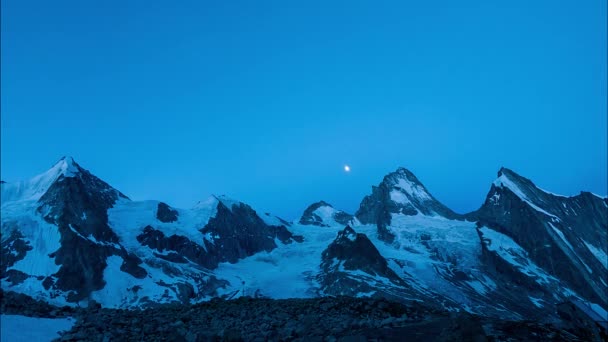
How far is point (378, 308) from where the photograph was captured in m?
25.4

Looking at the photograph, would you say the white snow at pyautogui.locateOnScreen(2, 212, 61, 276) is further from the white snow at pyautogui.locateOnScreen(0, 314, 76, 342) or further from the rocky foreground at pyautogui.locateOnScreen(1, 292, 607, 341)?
the white snow at pyautogui.locateOnScreen(0, 314, 76, 342)

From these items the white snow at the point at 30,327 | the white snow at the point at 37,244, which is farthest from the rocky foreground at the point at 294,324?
the white snow at the point at 37,244

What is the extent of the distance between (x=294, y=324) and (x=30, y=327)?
13.4 m

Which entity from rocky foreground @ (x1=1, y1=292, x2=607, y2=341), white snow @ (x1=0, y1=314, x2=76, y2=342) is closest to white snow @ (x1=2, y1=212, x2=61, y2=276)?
rocky foreground @ (x1=1, y1=292, x2=607, y2=341)

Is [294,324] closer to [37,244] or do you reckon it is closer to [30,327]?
[30,327]

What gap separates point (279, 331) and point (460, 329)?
769 cm

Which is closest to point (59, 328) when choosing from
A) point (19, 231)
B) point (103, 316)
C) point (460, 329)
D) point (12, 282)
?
point (103, 316)

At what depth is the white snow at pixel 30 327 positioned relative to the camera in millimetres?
21672

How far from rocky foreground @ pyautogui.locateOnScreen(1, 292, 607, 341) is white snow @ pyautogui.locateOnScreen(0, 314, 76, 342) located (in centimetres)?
79

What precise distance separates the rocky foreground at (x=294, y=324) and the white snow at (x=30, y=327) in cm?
79

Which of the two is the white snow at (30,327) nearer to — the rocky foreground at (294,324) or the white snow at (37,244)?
the rocky foreground at (294,324)

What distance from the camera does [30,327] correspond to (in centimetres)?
2322

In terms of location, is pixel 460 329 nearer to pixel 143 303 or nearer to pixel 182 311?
pixel 182 311

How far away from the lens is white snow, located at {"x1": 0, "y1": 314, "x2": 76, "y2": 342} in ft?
71.1
